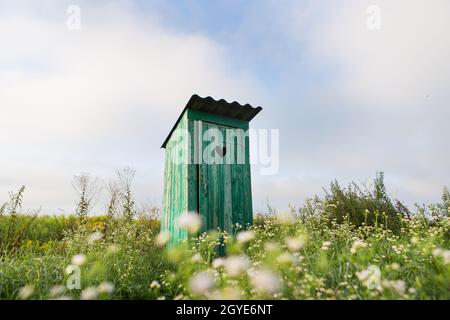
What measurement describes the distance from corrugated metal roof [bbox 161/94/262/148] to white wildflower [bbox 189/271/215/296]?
11.1 ft

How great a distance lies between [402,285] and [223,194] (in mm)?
3721

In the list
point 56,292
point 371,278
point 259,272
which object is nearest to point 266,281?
point 259,272

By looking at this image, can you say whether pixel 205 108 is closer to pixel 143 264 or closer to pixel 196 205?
pixel 196 205

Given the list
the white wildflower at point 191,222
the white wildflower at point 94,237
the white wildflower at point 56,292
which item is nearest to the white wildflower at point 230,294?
the white wildflower at point 56,292

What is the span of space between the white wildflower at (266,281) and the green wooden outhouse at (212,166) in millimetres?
2585

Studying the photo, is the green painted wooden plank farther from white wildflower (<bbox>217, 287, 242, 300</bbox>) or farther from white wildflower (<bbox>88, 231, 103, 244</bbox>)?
white wildflower (<bbox>217, 287, 242, 300</bbox>)

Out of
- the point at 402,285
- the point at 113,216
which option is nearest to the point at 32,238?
the point at 113,216

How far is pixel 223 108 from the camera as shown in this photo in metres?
5.80

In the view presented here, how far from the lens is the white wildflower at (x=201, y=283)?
2.80 meters

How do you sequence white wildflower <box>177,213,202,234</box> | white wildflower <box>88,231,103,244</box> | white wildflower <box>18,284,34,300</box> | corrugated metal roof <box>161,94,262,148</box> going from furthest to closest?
corrugated metal roof <box>161,94,262,148</box> < white wildflower <box>88,231,103,244</box> < white wildflower <box>177,213,202,234</box> < white wildflower <box>18,284,34,300</box>

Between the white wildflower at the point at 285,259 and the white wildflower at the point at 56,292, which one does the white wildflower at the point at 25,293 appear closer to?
the white wildflower at the point at 56,292

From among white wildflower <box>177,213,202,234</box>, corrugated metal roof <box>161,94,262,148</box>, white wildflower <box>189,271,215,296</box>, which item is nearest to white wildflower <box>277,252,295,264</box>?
white wildflower <box>189,271,215,296</box>

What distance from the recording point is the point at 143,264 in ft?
14.4

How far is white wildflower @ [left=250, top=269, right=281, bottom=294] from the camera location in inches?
100
